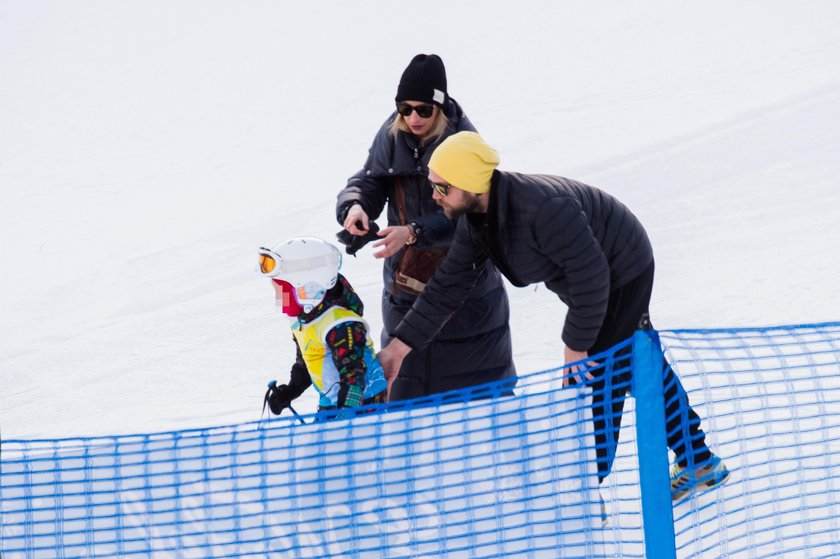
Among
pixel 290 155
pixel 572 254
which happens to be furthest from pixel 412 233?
pixel 290 155

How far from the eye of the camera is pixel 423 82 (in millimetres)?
3621

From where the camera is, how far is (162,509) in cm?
300

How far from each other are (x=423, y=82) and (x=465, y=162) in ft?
1.77

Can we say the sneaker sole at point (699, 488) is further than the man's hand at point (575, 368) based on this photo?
Yes

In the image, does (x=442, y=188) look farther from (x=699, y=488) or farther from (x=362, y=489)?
(x=699, y=488)

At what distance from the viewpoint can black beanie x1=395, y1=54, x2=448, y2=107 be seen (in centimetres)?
361

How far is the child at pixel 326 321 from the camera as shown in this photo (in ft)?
11.3

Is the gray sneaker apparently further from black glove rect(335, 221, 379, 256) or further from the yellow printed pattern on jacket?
black glove rect(335, 221, 379, 256)

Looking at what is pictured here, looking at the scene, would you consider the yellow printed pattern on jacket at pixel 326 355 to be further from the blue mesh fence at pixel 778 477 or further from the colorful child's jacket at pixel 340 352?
the blue mesh fence at pixel 778 477

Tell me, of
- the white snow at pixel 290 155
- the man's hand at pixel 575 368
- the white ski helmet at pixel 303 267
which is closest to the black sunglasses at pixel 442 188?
the white ski helmet at pixel 303 267

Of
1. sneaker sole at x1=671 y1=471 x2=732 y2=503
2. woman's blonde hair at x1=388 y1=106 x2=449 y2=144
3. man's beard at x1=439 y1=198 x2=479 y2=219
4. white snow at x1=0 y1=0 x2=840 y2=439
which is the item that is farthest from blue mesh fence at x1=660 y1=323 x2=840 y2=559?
white snow at x1=0 y1=0 x2=840 y2=439

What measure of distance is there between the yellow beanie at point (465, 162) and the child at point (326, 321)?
50cm

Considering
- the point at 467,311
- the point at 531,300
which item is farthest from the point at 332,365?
the point at 531,300

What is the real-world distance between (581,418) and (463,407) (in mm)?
318
